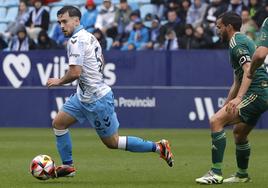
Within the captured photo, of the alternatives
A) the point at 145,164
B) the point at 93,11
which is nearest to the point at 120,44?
the point at 93,11

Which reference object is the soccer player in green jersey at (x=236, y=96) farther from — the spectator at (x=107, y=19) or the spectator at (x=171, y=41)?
the spectator at (x=107, y=19)

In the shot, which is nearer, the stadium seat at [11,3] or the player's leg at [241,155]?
the player's leg at [241,155]

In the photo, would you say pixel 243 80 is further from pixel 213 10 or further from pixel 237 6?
pixel 213 10

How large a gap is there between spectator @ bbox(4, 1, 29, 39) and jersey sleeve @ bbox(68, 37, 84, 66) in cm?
1516

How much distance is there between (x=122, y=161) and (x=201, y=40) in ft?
34.6

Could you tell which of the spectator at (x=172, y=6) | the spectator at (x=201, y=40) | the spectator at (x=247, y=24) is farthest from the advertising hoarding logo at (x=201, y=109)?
the spectator at (x=172, y=6)

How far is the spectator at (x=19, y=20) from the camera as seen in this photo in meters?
26.6

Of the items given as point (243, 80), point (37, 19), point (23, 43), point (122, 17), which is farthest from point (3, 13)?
point (243, 80)

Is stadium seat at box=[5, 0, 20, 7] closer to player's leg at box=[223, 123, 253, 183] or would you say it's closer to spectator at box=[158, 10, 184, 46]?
spectator at box=[158, 10, 184, 46]

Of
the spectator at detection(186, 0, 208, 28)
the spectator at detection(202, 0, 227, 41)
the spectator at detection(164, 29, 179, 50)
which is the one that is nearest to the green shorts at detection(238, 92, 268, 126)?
the spectator at detection(164, 29, 179, 50)

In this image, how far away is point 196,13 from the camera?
25656mm

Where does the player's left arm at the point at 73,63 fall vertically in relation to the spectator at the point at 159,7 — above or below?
above

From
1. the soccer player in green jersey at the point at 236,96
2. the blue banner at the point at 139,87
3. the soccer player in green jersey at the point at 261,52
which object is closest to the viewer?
the soccer player in green jersey at the point at 261,52

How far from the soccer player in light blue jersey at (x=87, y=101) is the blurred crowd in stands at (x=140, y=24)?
40.9 ft
